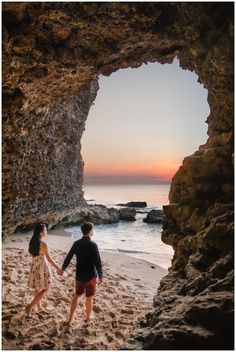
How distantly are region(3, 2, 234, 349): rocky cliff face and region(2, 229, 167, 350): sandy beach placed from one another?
35.2 inches

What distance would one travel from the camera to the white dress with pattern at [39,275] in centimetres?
499

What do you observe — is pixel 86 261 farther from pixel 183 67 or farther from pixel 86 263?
pixel 183 67

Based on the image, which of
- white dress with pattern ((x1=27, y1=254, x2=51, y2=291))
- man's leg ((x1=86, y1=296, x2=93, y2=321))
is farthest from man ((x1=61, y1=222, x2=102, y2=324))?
white dress with pattern ((x1=27, y1=254, x2=51, y2=291))

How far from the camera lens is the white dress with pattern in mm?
4992

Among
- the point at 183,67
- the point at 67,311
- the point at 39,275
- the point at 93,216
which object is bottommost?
the point at 93,216

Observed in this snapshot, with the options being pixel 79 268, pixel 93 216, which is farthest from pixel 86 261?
pixel 93 216

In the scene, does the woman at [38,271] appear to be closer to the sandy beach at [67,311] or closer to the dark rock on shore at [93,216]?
the sandy beach at [67,311]

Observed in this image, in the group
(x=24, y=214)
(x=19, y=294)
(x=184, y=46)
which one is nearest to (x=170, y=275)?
(x=19, y=294)

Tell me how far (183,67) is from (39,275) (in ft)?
16.4

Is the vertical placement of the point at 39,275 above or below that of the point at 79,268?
below

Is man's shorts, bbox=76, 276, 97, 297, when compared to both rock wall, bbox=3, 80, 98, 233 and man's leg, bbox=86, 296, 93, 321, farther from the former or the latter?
rock wall, bbox=3, 80, 98, 233

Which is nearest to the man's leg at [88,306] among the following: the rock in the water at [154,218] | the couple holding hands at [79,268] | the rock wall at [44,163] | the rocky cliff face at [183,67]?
the couple holding hands at [79,268]

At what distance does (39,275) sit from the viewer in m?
5.02

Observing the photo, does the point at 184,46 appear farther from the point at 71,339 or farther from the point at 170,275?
the point at 71,339
